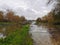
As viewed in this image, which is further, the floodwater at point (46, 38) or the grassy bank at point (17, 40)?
the floodwater at point (46, 38)

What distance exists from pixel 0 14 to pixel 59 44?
104m

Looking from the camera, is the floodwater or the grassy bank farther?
the floodwater

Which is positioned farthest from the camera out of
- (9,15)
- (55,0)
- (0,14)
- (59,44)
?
(9,15)

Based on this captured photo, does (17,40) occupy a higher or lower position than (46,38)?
higher

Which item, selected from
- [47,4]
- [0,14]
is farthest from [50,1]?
[0,14]

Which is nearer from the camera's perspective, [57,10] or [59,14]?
[57,10]

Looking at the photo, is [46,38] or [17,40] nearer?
[17,40]

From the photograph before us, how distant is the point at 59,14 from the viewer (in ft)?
134

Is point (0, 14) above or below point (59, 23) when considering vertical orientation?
above

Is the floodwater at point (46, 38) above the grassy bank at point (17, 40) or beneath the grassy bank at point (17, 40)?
beneath

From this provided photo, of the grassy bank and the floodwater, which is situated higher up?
the grassy bank

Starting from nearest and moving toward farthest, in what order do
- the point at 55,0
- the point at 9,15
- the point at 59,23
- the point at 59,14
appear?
the point at 55,0 → the point at 59,14 → the point at 59,23 → the point at 9,15

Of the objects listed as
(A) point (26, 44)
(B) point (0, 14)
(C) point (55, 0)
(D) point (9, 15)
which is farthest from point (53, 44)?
(D) point (9, 15)

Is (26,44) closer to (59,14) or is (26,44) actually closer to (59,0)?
(59,0)
